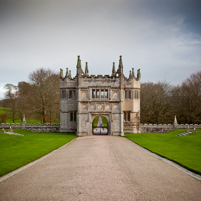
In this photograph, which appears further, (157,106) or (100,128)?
(157,106)

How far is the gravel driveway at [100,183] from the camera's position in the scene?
337 inches

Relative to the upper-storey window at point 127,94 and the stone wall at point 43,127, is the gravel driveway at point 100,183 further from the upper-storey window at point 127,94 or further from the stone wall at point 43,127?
the stone wall at point 43,127

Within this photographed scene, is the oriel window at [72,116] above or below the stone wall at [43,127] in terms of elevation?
above

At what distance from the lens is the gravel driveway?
28.1 ft

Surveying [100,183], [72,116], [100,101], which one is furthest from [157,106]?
[100,183]

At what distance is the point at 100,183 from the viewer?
390 inches

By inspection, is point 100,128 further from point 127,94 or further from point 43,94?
point 43,94

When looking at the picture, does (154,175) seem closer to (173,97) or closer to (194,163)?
(194,163)

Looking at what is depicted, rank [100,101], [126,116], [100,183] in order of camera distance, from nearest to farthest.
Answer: [100,183] < [100,101] < [126,116]

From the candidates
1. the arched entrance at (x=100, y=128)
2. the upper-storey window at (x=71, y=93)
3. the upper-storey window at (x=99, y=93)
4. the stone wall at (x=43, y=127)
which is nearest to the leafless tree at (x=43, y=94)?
the stone wall at (x=43, y=127)

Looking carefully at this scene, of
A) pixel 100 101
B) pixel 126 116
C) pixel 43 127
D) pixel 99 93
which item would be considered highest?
pixel 99 93

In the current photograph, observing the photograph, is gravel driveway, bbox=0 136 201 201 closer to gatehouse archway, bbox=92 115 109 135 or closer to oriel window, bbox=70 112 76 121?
oriel window, bbox=70 112 76 121

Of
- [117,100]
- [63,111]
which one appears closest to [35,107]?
[63,111]

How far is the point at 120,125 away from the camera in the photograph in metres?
36.9
